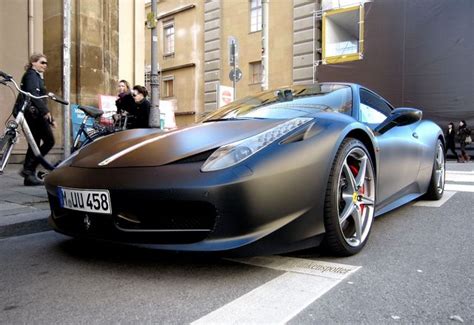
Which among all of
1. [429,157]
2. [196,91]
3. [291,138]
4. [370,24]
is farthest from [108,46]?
[196,91]

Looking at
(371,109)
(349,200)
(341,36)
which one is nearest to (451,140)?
(341,36)

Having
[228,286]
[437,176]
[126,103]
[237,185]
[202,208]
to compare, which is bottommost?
[228,286]

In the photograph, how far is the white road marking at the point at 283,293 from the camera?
1.92 m

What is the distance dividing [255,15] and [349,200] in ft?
62.5

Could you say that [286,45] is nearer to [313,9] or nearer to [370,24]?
[313,9]

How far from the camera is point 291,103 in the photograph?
11.0 feet

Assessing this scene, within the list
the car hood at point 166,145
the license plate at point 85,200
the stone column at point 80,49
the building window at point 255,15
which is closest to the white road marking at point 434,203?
the car hood at point 166,145

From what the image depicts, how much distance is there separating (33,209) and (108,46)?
594cm

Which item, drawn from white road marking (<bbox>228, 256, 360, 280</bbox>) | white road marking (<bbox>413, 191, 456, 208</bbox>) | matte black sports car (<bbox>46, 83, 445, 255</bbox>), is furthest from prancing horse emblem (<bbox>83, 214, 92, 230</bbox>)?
white road marking (<bbox>413, 191, 456, 208</bbox>)

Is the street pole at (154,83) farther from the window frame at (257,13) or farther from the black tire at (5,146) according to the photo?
the window frame at (257,13)

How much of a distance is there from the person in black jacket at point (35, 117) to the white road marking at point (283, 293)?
3.57m

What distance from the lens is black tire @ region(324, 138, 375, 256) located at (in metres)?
2.58

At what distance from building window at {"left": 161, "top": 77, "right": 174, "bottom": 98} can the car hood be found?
22583mm

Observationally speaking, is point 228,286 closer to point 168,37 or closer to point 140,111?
point 140,111
